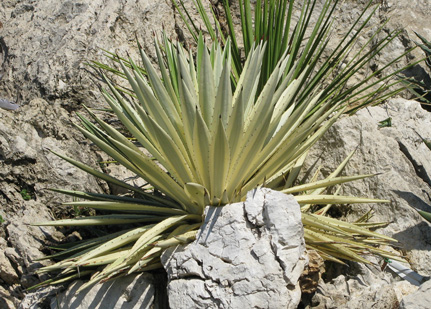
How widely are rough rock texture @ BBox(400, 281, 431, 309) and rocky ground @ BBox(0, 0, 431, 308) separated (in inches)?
0.8

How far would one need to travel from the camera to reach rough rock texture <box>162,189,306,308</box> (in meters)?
2.67

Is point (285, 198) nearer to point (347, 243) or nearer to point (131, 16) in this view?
point (347, 243)

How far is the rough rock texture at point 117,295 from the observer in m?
2.92

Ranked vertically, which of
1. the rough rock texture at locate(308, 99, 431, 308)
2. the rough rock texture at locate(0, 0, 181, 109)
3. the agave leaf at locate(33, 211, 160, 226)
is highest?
the rough rock texture at locate(0, 0, 181, 109)

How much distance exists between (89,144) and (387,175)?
8.12ft

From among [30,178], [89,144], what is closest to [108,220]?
[30,178]

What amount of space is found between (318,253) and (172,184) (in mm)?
1027

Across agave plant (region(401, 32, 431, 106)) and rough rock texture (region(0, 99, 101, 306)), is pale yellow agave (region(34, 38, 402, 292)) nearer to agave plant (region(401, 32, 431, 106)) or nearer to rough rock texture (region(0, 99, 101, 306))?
rough rock texture (region(0, 99, 101, 306))

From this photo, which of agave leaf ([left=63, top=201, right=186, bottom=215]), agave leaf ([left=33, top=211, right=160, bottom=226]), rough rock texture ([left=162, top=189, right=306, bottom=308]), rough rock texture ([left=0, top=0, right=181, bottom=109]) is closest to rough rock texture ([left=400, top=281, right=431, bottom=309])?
rough rock texture ([left=162, top=189, right=306, bottom=308])

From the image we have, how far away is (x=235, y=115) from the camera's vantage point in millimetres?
2799

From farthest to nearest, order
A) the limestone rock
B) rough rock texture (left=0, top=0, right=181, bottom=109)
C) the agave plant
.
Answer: the agave plant
rough rock texture (left=0, top=0, right=181, bottom=109)
the limestone rock

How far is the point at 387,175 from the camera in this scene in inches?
147

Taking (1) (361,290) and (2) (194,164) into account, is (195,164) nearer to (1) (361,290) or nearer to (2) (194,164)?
(2) (194,164)

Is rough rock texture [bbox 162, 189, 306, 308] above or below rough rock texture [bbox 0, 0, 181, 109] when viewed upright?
below
